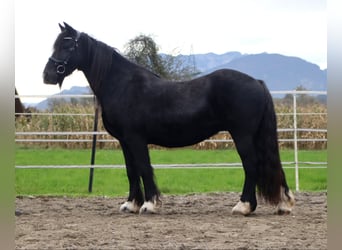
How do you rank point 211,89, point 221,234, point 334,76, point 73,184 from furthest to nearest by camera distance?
point 73,184
point 211,89
point 221,234
point 334,76

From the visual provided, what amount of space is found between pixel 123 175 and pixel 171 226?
19.3 feet

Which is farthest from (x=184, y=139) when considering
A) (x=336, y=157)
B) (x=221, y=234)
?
(x=336, y=157)

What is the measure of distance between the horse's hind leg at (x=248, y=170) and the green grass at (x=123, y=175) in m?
2.63

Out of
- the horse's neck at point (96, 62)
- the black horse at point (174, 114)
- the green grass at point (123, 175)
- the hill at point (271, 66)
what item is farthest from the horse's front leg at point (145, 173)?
the hill at point (271, 66)

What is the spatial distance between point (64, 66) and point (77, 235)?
209cm

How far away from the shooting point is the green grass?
797cm

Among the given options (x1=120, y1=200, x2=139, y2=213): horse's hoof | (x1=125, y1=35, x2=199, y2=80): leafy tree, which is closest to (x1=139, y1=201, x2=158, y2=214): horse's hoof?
(x1=120, y1=200, x2=139, y2=213): horse's hoof

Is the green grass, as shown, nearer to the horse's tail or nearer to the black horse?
the black horse

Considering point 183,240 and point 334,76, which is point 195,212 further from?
point 334,76

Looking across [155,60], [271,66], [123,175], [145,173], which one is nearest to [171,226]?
[145,173]

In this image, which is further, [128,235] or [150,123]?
[150,123]

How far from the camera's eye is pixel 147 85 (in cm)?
515

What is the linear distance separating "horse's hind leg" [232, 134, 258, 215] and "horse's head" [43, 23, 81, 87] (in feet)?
6.46

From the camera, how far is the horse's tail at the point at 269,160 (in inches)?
192
